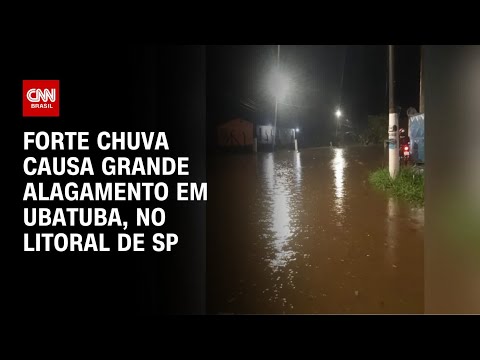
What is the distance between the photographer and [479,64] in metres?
3.45

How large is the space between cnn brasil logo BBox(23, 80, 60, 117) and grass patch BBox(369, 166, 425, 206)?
16.9 feet

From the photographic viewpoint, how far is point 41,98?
3.60 metres

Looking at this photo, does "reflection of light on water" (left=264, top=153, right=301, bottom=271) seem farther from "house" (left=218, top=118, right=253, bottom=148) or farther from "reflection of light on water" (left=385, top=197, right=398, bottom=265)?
"house" (left=218, top=118, right=253, bottom=148)

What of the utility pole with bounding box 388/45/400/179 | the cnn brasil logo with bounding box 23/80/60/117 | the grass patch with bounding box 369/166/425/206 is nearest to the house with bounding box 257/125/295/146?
the grass patch with bounding box 369/166/425/206

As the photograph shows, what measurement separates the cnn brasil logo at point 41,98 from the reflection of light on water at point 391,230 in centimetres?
373

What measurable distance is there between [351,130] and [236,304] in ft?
56.9

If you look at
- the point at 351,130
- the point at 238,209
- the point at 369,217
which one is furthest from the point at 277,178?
the point at 351,130

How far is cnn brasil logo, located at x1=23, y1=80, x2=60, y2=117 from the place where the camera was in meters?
3.61

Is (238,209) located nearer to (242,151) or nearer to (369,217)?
(369,217)

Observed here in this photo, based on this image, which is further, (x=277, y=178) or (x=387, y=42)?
(x=277, y=178)

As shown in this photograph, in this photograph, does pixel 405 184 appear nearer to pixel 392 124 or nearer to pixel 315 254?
pixel 392 124

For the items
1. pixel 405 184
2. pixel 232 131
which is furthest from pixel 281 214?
pixel 232 131

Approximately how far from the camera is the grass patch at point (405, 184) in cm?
609

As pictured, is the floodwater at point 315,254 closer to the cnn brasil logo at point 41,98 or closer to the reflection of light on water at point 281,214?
the reflection of light on water at point 281,214
